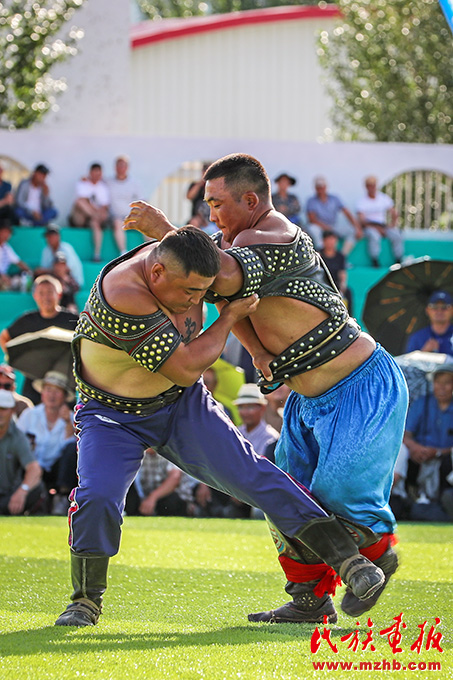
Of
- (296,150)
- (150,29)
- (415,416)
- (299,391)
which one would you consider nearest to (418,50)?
(150,29)

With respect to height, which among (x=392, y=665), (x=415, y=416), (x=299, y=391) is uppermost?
(x=299, y=391)

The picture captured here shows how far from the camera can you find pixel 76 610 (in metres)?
4.67

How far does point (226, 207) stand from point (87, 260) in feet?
36.9

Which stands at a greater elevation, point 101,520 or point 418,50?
point 418,50

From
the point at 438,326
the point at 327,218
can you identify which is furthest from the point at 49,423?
the point at 327,218

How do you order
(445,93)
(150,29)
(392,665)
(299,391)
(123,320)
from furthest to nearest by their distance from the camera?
(150,29)
(445,93)
(299,391)
(123,320)
(392,665)

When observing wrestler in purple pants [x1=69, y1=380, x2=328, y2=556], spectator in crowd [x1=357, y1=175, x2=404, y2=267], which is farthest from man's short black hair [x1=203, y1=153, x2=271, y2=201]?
spectator in crowd [x1=357, y1=175, x2=404, y2=267]

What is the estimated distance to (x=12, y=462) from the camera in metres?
9.40

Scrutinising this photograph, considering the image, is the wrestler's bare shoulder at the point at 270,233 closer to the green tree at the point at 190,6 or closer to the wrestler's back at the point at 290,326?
the wrestler's back at the point at 290,326

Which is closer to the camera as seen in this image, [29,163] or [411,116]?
[29,163]

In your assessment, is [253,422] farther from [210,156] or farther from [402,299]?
[210,156]

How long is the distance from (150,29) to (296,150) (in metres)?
11.6

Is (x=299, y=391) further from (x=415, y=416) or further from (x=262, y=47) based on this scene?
(x=262, y=47)

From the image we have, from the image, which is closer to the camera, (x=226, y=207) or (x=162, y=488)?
(x=226, y=207)
